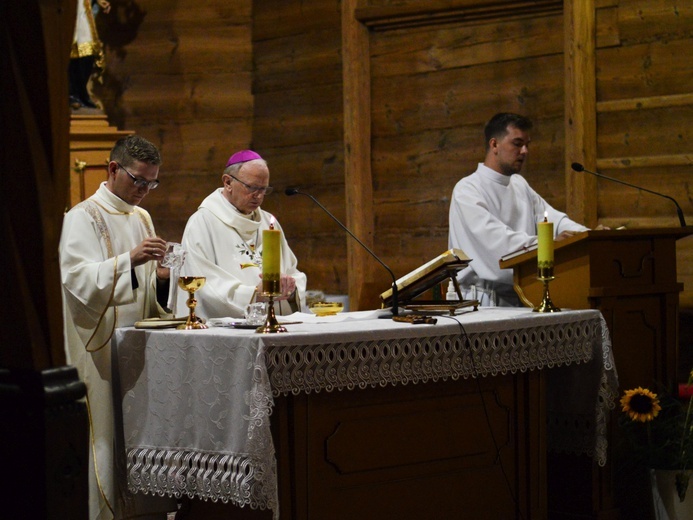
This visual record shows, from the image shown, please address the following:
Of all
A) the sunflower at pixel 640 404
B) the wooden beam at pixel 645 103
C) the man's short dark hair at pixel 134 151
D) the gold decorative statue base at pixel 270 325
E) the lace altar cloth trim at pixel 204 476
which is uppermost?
the wooden beam at pixel 645 103

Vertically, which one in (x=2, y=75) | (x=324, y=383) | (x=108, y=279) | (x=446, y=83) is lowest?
(x=324, y=383)

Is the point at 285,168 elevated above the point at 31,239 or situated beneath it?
elevated above

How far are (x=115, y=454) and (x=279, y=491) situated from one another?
36.5 inches

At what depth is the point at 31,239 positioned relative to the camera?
1756 mm

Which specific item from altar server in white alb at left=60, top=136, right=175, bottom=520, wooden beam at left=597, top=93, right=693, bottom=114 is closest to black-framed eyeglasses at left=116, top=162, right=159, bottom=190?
altar server in white alb at left=60, top=136, right=175, bottom=520

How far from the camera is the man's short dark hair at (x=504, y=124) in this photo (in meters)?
5.64

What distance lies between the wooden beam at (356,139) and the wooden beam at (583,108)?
1536 millimetres

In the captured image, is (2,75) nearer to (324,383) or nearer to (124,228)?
(324,383)

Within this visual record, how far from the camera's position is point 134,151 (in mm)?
4262

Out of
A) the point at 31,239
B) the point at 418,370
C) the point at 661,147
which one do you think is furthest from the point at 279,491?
the point at 661,147

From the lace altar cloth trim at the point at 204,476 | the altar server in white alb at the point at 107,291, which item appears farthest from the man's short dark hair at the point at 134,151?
the lace altar cloth trim at the point at 204,476

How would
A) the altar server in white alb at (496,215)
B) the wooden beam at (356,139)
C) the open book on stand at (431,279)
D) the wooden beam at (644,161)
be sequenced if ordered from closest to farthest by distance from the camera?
the open book on stand at (431,279), the altar server in white alb at (496,215), the wooden beam at (644,161), the wooden beam at (356,139)

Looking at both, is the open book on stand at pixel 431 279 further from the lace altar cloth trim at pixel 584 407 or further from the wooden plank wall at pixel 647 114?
the wooden plank wall at pixel 647 114

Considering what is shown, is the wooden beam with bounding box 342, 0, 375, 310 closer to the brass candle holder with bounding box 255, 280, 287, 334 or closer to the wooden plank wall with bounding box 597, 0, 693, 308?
the wooden plank wall with bounding box 597, 0, 693, 308
